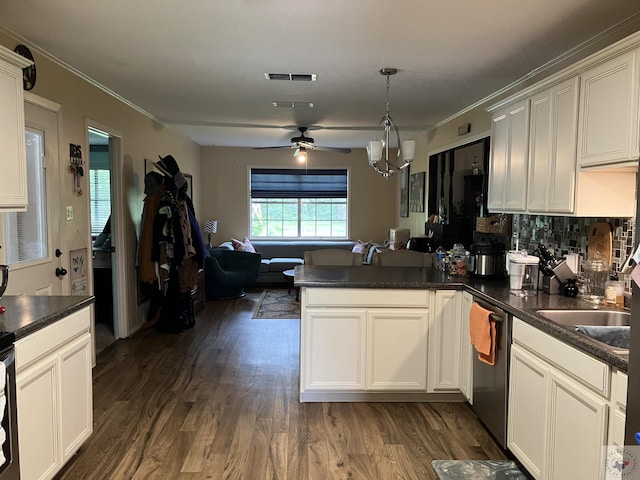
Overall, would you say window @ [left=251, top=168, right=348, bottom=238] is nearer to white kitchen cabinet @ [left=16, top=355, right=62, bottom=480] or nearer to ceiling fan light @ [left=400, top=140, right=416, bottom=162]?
ceiling fan light @ [left=400, top=140, right=416, bottom=162]

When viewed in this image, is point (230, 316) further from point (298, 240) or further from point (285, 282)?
point (298, 240)

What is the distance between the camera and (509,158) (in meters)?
3.12

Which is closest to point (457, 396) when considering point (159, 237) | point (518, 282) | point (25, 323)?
point (518, 282)

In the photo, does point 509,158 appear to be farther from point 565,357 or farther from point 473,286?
point 565,357

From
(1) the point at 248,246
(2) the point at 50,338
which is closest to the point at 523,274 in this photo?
(2) the point at 50,338

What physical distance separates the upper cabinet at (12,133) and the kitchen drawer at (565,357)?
2.62m

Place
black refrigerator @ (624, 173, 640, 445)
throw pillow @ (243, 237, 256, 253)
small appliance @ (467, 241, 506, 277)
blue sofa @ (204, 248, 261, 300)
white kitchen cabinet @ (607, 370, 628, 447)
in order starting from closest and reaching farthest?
black refrigerator @ (624, 173, 640, 445), white kitchen cabinet @ (607, 370, 628, 447), small appliance @ (467, 241, 506, 277), blue sofa @ (204, 248, 261, 300), throw pillow @ (243, 237, 256, 253)

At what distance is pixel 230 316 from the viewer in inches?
225

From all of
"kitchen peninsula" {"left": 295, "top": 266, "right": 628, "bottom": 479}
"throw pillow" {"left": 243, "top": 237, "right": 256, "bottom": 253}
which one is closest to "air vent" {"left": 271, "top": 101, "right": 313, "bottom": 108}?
"kitchen peninsula" {"left": 295, "top": 266, "right": 628, "bottom": 479}

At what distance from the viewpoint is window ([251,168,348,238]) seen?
855 centimetres

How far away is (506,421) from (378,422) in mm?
822

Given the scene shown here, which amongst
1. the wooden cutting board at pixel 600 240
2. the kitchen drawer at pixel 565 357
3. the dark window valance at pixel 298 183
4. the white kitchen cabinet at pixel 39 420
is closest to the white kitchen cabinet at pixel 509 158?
the wooden cutting board at pixel 600 240

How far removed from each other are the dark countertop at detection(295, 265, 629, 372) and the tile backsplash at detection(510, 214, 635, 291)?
0.35m

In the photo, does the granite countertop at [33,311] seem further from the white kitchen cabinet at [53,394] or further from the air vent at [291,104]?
the air vent at [291,104]
